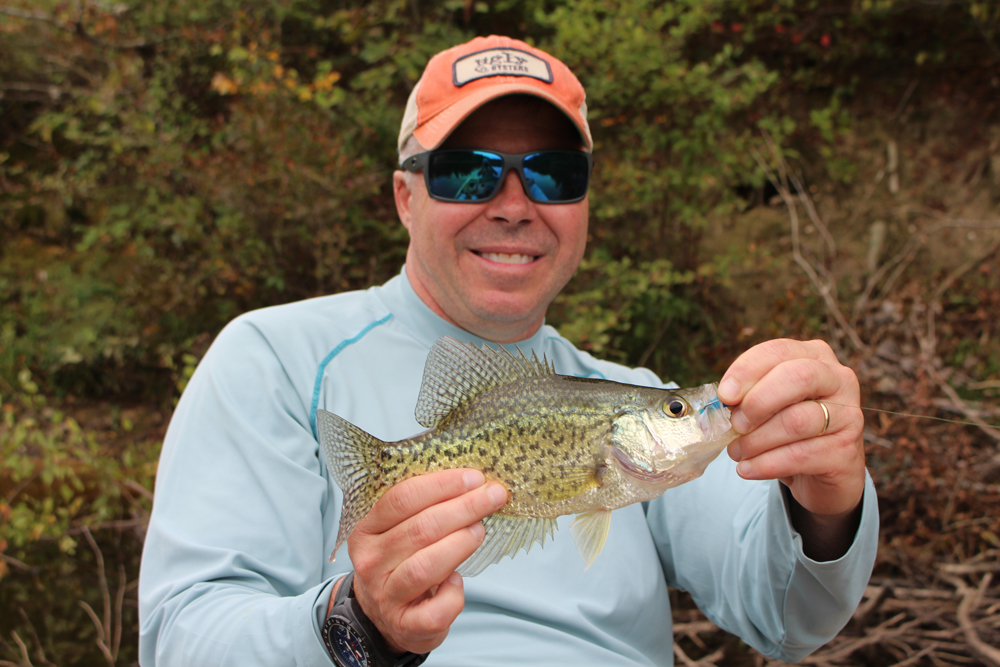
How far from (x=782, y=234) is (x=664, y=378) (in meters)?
2.21

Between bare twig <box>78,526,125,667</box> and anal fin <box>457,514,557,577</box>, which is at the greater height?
anal fin <box>457,514,557,577</box>

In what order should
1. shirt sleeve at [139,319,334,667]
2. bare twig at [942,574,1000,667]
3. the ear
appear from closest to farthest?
shirt sleeve at [139,319,334,667] < the ear < bare twig at [942,574,1000,667]

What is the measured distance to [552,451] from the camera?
1.48 metres

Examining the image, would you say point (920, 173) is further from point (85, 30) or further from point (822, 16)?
point (85, 30)

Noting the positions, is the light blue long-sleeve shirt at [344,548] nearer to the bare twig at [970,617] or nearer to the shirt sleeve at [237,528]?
the shirt sleeve at [237,528]

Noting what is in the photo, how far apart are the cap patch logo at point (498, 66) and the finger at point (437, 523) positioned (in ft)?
4.84

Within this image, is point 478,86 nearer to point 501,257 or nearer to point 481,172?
point 481,172

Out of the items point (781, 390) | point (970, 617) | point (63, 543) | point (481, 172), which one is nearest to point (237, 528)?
point (481, 172)

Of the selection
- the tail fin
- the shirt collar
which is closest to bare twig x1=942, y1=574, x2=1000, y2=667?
the shirt collar

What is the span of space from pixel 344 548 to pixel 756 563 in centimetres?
123

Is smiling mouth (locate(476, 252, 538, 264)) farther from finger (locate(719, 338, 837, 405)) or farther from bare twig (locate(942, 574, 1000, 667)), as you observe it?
bare twig (locate(942, 574, 1000, 667))

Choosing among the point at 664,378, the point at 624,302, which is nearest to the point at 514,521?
the point at 624,302

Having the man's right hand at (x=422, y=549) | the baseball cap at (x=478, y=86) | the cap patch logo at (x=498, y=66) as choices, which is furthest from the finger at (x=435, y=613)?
the cap patch logo at (x=498, y=66)

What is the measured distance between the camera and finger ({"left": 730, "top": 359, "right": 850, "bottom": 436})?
144cm
